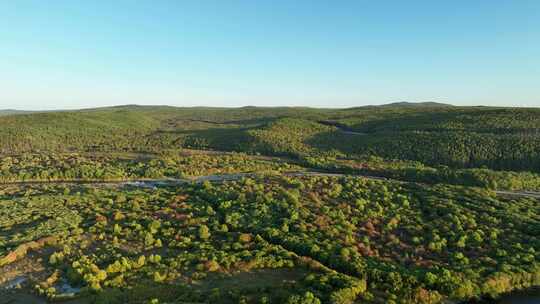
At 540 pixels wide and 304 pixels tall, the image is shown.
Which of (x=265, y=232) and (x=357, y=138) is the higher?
(x=357, y=138)

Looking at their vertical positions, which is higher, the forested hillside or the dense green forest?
the forested hillside

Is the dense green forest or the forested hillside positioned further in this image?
the forested hillside

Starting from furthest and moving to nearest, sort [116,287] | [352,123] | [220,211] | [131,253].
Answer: [352,123], [220,211], [131,253], [116,287]

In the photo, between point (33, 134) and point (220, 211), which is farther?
point (33, 134)

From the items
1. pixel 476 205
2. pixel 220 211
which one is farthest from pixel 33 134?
pixel 476 205

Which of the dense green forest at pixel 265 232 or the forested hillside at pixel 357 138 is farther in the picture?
the forested hillside at pixel 357 138

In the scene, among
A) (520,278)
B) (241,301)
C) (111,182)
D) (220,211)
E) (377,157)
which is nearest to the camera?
(241,301)

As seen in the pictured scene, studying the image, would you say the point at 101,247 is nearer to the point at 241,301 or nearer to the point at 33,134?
the point at 241,301

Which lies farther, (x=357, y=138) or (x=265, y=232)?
(x=357, y=138)
